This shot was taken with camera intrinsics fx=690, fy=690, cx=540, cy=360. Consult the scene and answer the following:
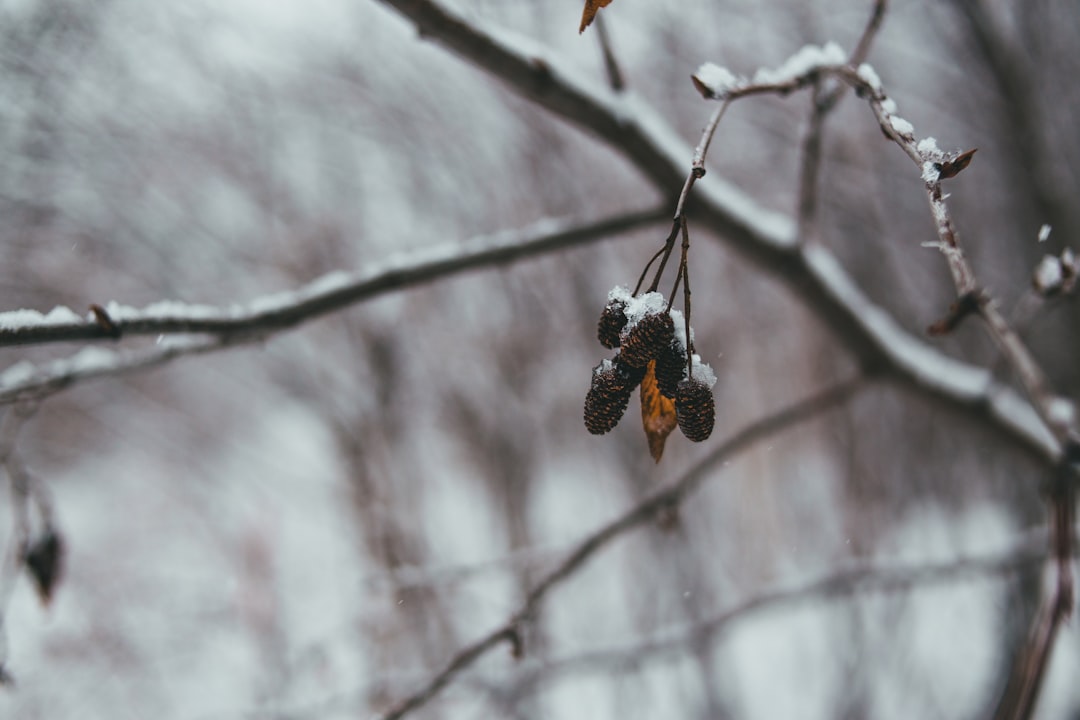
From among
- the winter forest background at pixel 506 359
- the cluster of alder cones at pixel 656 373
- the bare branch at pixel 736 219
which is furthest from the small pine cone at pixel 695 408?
the winter forest background at pixel 506 359

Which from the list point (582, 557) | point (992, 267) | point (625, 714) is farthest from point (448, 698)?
point (992, 267)

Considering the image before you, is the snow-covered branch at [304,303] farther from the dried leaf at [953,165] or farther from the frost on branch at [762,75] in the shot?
the dried leaf at [953,165]

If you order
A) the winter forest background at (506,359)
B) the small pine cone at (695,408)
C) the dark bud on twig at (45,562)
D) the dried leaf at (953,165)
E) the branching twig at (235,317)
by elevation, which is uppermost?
the winter forest background at (506,359)

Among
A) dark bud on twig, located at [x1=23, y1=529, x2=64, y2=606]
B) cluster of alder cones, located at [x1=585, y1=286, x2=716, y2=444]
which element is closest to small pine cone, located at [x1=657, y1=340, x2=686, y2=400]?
cluster of alder cones, located at [x1=585, y1=286, x2=716, y2=444]

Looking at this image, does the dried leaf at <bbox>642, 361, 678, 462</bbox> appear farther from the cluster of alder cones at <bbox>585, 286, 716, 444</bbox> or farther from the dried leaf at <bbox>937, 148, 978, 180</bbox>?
the dried leaf at <bbox>937, 148, 978, 180</bbox>

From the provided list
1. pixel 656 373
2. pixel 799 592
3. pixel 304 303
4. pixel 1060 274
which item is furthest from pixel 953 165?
pixel 799 592
